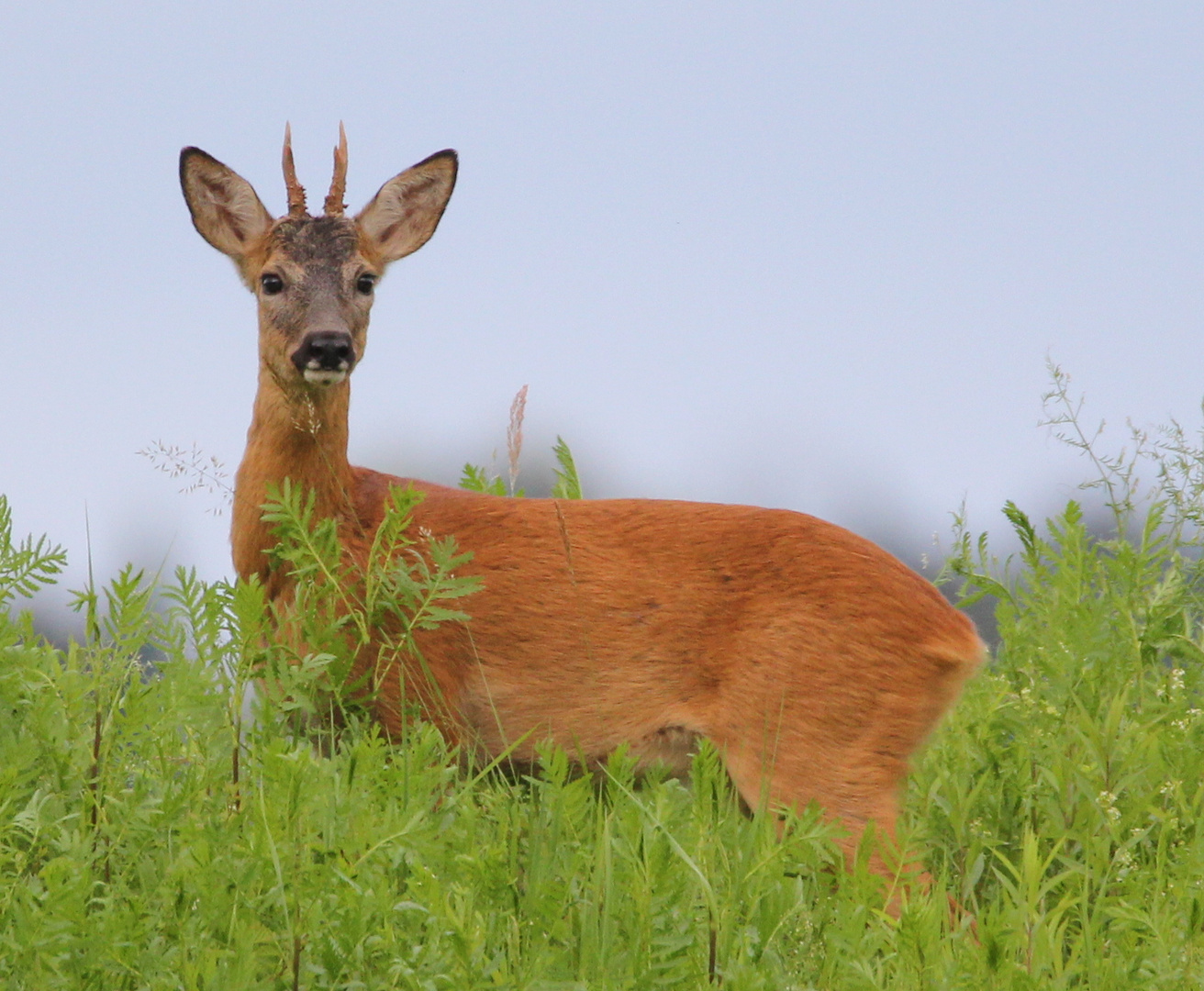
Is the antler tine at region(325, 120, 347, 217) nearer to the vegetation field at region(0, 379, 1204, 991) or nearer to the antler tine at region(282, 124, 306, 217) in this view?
the antler tine at region(282, 124, 306, 217)

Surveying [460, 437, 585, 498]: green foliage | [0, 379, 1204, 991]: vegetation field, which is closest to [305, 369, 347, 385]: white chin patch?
[0, 379, 1204, 991]: vegetation field

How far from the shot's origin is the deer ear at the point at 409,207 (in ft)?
18.5

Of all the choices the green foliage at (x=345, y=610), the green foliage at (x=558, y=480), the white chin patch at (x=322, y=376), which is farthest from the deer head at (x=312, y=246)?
the green foliage at (x=558, y=480)

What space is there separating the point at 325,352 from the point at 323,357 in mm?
17

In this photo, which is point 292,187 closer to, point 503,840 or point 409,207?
point 409,207

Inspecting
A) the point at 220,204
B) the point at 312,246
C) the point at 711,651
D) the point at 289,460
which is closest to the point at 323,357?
the point at 289,460

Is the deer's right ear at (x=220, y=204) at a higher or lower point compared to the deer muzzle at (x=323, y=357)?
higher

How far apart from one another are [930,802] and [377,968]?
173 centimetres

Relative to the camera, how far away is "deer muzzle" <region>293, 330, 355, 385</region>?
487cm

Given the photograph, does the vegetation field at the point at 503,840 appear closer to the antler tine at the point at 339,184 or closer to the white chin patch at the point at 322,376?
the white chin patch at the point at 322,376

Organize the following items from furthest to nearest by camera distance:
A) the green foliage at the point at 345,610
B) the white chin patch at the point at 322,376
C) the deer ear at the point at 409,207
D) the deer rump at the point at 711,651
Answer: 1. the deer ear at the point at 409,207
2. the white chin patch at the point at 322,376
3. the deer rump at the point at 711,651
4. the green foliage at the point at 345,610

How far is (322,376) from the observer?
4.88 m

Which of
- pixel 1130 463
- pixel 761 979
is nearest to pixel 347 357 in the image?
pixel 1130 463

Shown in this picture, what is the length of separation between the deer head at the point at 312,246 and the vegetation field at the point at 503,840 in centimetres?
91
